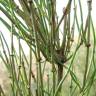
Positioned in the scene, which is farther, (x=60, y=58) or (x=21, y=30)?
(x=60, y=58)

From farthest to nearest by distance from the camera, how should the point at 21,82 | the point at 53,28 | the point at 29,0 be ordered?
the point at 21,82 → the point at 53,28 → the point at 29,0

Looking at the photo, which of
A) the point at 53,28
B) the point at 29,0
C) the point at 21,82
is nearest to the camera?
the point at 29,0

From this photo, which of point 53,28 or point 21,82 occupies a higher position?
point 53,28

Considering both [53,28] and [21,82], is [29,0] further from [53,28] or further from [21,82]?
[21,82]

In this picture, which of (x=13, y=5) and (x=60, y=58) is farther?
(x=60, y=58)

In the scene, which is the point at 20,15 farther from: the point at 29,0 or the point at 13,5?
the point at 29,0

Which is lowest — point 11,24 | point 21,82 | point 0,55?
point 21,82

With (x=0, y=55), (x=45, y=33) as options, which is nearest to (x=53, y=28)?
(x=45, y=33)

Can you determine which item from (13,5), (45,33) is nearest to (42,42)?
(45,33)

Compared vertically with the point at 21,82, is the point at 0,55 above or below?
above
